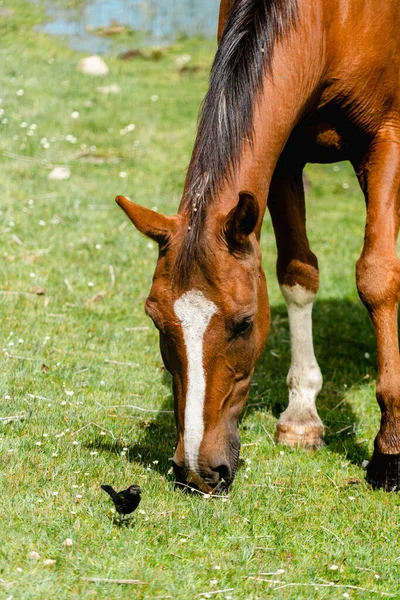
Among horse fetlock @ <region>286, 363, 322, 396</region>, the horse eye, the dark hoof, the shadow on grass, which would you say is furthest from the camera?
horse fetlock @ <region>286, 363, 322, 396</region>

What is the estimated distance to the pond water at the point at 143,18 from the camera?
612 inches

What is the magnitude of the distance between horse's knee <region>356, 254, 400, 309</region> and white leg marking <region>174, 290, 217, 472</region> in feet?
3.43

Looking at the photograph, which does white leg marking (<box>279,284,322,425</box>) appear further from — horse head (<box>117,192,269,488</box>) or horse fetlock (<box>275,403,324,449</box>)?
horse head (<box>117,192,269,488</box>)

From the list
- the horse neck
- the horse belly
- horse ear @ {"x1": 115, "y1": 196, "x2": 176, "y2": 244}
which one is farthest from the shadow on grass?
the horse belly

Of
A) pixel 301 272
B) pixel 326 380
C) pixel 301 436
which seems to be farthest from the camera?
pixel 326 380

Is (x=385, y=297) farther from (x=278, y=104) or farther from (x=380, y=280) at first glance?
(x=278, y=104)

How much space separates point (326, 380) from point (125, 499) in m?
2.61

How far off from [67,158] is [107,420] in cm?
584

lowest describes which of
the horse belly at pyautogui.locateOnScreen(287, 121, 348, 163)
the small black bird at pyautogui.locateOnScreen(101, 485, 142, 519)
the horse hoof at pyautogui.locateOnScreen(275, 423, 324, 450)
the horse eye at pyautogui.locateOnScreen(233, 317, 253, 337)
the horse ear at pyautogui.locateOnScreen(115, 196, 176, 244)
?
the horse hoof at pyautogui.locateOnScreen(275, 423, 324, 450)

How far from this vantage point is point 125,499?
338 cm

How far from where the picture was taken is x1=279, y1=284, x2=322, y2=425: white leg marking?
15.9 ft

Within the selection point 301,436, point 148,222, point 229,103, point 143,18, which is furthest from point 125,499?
point 143,18

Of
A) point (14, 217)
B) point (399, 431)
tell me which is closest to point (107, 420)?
point (399, 431)

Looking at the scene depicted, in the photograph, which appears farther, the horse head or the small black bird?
the horse head
